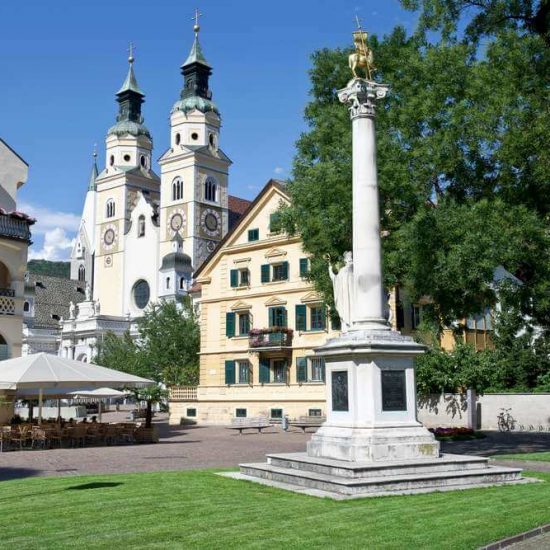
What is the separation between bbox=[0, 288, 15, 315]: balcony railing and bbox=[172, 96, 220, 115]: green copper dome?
59.7 meters

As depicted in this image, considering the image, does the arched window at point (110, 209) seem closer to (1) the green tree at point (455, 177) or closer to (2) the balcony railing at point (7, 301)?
(2) the balcony railing at point (7, 301)

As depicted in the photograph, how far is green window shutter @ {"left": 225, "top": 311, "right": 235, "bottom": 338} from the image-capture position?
4094cm

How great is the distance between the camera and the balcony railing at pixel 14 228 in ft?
95.3

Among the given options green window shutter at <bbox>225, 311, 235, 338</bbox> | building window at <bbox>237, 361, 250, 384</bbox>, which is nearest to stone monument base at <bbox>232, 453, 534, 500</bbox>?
building window at <bbox>237, 361, 250, 384</bbox>

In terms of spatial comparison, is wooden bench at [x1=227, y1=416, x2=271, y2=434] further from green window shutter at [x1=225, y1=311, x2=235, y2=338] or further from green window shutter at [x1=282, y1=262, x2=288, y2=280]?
green window shutter at [x1=282, y1=262, x2=288, y2=280]

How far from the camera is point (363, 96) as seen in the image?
14.5m

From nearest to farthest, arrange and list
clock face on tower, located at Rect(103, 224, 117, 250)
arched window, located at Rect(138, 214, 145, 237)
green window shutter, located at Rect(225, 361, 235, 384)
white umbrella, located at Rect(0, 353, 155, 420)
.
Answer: white umbrella, located at Rect(0, 353, 155, 420), green window shutter, located at Rect(225, 361, 235, 384), arched window, located at Rect(138, 214, 145, 237), clock face on tower, located at Rect(103, 224, 117, 250)

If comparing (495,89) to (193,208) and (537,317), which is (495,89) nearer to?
(537,317)

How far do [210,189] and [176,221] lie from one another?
555 centimetres

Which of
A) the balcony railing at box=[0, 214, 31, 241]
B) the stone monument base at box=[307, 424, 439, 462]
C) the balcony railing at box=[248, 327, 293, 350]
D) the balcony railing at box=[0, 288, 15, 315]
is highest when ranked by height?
the balcony railing at box=[0, 214, 31, 241]

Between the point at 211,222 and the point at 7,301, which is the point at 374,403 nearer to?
the point at 7,301

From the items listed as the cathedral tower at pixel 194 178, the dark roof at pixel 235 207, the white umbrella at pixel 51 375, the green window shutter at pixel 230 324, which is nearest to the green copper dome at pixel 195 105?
the cathedral tower at pixel 194 178

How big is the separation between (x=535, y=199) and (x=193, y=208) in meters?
64.6

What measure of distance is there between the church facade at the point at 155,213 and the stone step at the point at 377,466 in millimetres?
62332
